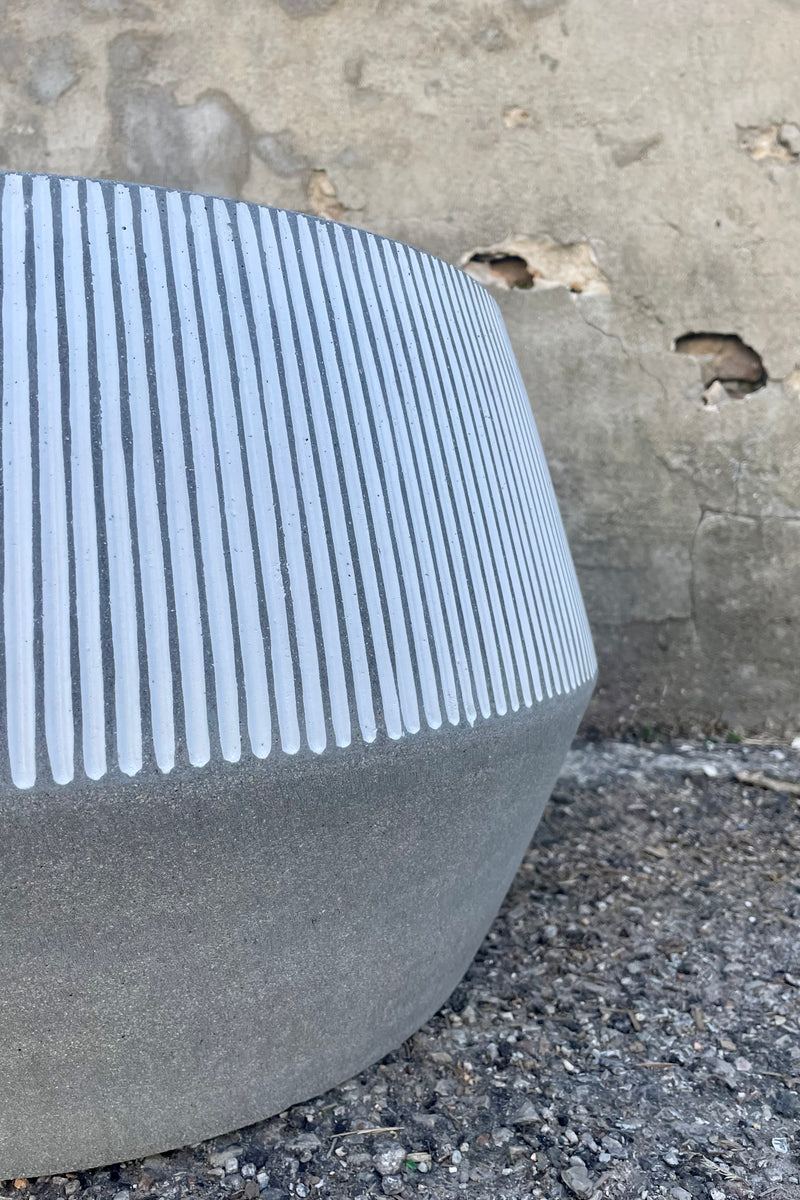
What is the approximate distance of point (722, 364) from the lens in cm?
268

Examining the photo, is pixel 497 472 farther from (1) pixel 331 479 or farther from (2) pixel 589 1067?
(2) pixel 589 1067

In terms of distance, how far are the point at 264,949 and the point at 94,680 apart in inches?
14.8

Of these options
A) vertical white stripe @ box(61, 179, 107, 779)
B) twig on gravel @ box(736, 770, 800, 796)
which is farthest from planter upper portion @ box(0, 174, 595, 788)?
twig on gravel @ box(736, 770, 800, 796)

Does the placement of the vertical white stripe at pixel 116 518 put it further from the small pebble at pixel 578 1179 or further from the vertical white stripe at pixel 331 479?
the small pebble at pixel 578 1179

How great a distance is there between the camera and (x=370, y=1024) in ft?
4.15

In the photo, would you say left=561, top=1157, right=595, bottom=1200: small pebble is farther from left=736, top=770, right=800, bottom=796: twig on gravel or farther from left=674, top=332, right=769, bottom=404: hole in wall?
left=674, top=332, right=769, bottom=404: hole in wall

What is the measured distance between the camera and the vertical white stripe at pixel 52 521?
0.91 meters

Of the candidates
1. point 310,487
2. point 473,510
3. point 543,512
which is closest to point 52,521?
point 310,487

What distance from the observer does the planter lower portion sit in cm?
97

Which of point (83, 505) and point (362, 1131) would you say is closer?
point (83, 505)

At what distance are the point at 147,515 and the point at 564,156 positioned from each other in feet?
6.74

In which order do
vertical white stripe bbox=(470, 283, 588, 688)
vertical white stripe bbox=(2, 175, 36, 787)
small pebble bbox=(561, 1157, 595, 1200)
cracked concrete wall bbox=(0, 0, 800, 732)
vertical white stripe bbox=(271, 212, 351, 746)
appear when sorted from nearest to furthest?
vertical white stripe bbox=(2, 175, 36, 787), vertical white stripe bbox=(271, 212, 351, 746), small pebble bbox=(561, 1157, 595, 1200), vertical white stripe bbox=(470, 283, 588, 688), cracked concrete wall bbox=(0, 0, 800, 732)

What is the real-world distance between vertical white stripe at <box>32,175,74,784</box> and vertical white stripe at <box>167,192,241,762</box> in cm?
12

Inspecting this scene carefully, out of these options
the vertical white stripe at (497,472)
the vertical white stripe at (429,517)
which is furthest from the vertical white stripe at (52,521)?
the vertical white stripe at (497,472)
